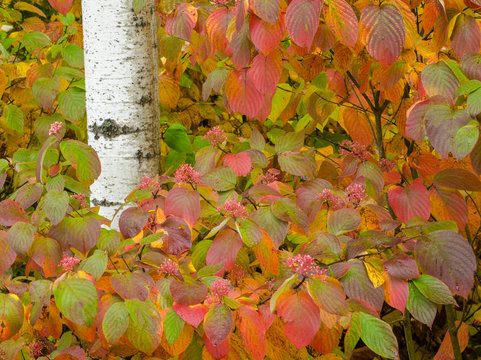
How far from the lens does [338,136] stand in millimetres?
2494

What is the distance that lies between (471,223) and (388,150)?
0.47 metres

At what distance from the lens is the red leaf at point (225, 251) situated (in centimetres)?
106

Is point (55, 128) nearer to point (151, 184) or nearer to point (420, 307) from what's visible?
point (151, 184)

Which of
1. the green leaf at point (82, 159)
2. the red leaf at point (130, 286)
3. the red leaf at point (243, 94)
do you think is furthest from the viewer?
the red leaf at point (243, 94)

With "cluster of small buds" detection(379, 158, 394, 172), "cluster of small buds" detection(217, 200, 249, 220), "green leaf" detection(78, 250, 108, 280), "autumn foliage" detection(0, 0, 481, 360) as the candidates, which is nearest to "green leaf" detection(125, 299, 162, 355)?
"autumn foliage" detection(0, 0, 481, 360)

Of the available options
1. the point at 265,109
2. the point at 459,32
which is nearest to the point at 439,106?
the point at 459,32

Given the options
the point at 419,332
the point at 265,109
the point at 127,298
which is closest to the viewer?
the point at 127,298

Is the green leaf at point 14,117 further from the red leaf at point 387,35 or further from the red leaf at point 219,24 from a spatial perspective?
the red leaf at point 387,35

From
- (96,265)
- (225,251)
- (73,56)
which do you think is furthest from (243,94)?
(73,56)

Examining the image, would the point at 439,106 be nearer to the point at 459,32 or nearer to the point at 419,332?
the point at 459,32

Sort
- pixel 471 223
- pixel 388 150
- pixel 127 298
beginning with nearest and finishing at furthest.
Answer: pixel 127 298
pixel 471 223
pixel 388 150

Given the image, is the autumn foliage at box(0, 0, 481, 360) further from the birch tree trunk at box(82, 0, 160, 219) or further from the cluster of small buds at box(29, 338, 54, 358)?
the birch tree trunk at box(82, 0, 160, 219)

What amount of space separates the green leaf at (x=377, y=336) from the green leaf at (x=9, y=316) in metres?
0.59

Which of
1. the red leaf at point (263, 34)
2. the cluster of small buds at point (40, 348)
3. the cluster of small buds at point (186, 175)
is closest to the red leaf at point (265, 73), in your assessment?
the red leaf at point (263, 34)
